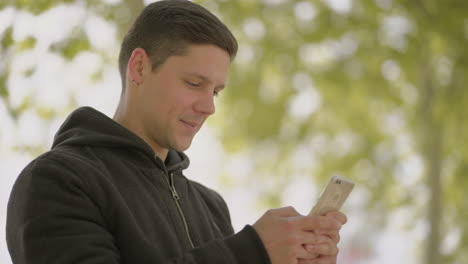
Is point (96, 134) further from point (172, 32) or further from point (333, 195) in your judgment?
point (333, 195)

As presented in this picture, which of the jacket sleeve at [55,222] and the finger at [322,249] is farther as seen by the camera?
the finger at [322,249]

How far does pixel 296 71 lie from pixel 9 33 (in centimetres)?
299

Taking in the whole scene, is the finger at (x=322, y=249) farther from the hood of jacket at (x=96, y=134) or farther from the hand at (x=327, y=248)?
the hood of jacket at (x=96, y=134)

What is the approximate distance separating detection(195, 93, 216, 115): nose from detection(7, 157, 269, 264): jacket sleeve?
1.22ft

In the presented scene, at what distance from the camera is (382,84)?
5695mm

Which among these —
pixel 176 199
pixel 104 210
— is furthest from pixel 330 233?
pixel 104 210

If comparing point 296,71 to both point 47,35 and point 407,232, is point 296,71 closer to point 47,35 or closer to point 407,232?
point 407,232

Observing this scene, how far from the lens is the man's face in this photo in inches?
71.8

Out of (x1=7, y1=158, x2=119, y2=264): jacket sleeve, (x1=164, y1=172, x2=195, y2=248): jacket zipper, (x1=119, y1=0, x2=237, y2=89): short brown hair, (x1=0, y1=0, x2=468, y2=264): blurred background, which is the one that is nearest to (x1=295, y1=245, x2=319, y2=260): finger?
(x1=164, y1=172, x2=195, y2=248): jacket zipper

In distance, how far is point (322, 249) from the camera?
1691 millimetres

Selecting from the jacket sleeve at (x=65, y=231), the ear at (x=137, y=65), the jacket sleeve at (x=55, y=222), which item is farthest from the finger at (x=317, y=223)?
the ear at (x=137, y=65)

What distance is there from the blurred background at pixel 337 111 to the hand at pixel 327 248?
2425 millimetres

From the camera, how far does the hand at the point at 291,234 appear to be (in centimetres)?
161

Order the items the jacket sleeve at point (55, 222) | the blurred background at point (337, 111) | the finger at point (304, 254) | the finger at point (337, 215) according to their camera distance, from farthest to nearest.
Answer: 1. the blurred background at point (337, 111)
2. the finger at point (337, 215)
3. the finger at point (304, 254)
4. the jacket sleeve at point (55, 222)
